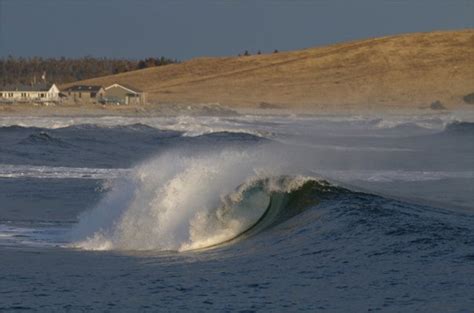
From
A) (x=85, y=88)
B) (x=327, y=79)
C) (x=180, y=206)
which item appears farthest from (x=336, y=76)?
(x=180, y=206)

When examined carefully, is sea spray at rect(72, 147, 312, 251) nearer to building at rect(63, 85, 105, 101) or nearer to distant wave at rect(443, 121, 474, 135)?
distant wave at rect(443, 121, 474, 135)

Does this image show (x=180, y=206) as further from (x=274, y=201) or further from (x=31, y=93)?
(x=31, y=93)

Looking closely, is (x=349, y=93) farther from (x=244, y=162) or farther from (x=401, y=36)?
(x=244, y=162)

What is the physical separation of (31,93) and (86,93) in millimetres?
4957

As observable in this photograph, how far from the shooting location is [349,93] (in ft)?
287

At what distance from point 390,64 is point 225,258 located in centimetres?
8791

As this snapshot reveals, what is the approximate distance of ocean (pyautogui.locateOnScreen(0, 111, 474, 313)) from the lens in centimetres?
1004

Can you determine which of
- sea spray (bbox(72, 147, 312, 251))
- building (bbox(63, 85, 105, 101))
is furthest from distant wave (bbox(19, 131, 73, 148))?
building (bbox(63, 85, 105, 101))

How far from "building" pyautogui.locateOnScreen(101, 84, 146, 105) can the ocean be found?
195ft

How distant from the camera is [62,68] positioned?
143125 mm

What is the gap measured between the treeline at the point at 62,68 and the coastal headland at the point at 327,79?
21936 millimetres

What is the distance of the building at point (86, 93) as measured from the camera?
87.0 m

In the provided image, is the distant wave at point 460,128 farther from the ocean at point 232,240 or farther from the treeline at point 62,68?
the treeline at point 62,68

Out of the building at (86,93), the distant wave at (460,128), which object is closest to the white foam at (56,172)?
the distant wave at (460,128)
